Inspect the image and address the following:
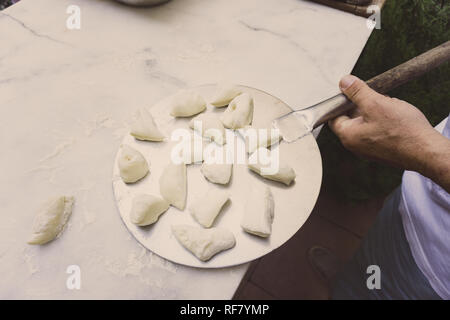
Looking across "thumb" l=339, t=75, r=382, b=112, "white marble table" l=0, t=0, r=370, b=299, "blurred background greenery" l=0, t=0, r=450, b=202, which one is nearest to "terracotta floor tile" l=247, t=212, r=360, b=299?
"blurred background greenery" l=0, t=0, r=450, b=202

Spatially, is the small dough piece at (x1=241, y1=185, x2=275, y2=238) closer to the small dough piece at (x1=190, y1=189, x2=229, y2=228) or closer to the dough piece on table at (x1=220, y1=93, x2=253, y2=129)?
the small dough piece at (x1=190, y1=189, x2=229, y2=228)

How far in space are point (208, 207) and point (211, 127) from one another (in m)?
0.19

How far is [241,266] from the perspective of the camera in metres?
0.54

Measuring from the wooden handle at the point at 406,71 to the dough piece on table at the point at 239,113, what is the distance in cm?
26

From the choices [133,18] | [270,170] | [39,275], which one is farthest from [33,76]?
[270,170]

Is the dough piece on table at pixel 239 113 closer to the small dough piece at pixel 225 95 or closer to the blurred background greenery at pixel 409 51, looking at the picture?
the small dough piece at pixel 225 95

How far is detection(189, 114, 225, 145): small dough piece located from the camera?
0.64 metres

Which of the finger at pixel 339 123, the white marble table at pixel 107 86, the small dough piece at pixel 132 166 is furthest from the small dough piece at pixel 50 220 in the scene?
the finger at pixel 339 123

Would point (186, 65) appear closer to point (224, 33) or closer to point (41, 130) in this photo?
point (224, 33)

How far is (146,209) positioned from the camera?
0.54m

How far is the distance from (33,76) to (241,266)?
0.75m

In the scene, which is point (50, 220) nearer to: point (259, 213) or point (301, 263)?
point (259, 213)

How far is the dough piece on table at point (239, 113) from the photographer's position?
654 millimetres

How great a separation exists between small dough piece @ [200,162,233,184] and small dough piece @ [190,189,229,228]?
3 cm
